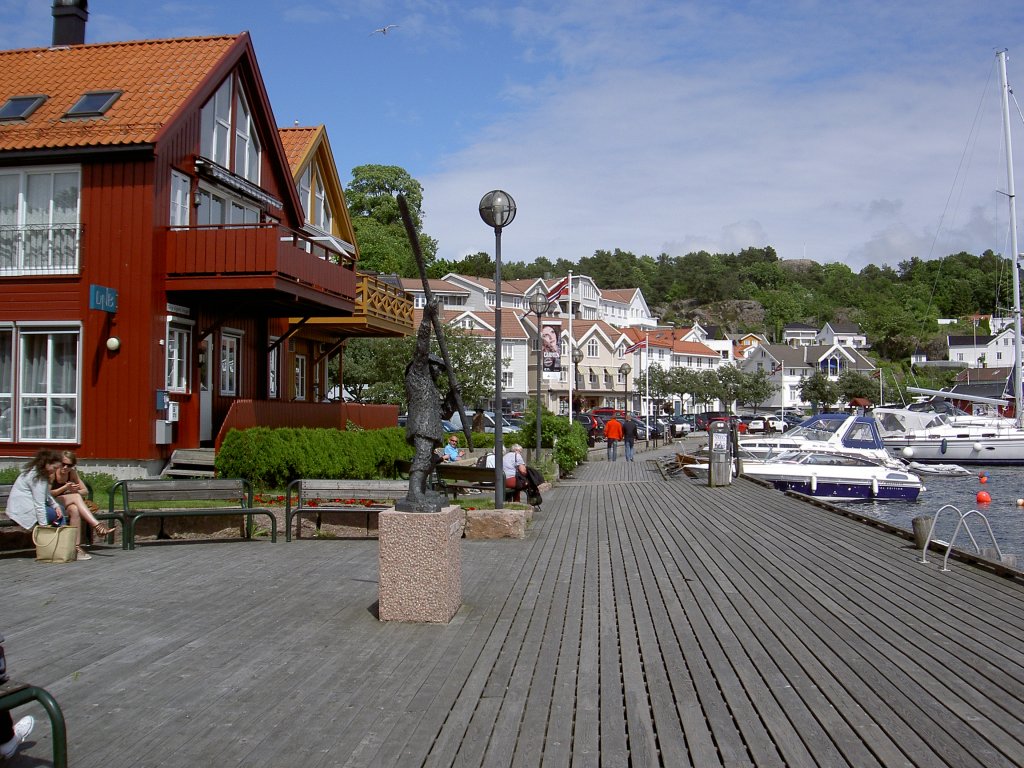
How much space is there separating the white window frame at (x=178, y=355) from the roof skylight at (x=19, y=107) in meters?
5.53

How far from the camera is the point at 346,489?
43.6 feet

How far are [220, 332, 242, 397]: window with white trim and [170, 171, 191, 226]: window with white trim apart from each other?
303 cm

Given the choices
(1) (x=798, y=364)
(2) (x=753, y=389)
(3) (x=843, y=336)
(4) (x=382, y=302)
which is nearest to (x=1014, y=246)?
(4) (x=382, y=302)

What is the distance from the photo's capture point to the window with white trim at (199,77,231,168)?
22266 millimetres

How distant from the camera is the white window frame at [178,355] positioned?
20344 mm

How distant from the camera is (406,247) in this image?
262ft

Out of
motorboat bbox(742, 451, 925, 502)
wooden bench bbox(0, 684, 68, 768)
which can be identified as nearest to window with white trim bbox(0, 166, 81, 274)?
motorboat bbox(742, 451, 925, 502)

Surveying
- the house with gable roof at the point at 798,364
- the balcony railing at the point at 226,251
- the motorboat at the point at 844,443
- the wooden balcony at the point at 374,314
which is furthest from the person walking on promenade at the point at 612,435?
the house with gable roof at the point at 798,364

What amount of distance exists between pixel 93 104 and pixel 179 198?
2.66m

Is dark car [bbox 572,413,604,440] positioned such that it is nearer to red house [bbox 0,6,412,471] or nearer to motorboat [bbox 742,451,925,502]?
motorboat [bbox 742,451,925,502]

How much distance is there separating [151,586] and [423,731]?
5.26m

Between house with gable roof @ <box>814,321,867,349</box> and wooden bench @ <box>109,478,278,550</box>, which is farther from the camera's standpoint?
house with gable roof @ <box>814,321,867,349</box>

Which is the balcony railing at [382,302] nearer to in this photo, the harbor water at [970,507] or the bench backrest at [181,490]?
the bench backrest at [181,490]

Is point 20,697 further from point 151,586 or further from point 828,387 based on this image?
point 828,387
